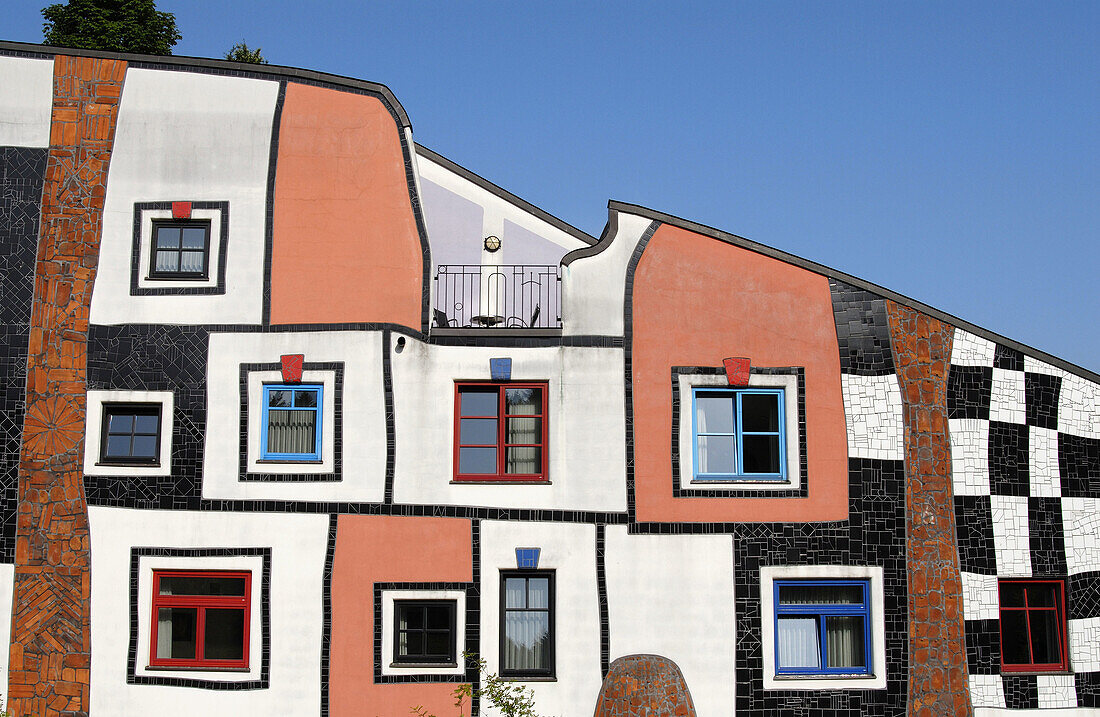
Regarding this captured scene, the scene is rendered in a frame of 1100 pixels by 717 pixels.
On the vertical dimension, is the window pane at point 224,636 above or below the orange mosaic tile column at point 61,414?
below

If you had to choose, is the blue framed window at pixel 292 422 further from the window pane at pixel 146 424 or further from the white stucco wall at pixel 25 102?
the white stucco wall at pixel 25 102

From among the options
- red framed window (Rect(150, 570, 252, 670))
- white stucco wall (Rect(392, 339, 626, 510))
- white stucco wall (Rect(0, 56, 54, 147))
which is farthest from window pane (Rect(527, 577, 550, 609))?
white stucco wall (Rect(0, 56, 54, 147))

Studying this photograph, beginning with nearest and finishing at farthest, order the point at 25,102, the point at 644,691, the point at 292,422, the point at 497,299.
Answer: the point at 644,691, the point at 292,422, the point at 25,102, the point at 497,299

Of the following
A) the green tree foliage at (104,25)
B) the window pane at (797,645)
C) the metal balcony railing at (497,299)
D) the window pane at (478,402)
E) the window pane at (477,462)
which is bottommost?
the window pane at (797,645)

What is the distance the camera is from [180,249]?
15.3 meters

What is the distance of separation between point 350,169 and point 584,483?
5592 mm

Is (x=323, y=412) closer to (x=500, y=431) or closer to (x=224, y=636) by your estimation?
(x=500, y=431)

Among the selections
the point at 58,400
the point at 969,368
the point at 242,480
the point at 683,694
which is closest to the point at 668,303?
the point at 969,368

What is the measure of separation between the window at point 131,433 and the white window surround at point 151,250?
173cm

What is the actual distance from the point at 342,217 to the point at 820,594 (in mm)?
8458

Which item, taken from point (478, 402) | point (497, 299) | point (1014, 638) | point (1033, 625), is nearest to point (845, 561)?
point (1014, 638)

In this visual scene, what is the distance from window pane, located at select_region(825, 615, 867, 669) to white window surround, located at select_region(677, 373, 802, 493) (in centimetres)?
191

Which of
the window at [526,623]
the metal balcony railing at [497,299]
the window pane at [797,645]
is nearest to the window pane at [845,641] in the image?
the window pane at [797,645]

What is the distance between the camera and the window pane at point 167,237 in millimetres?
15297
